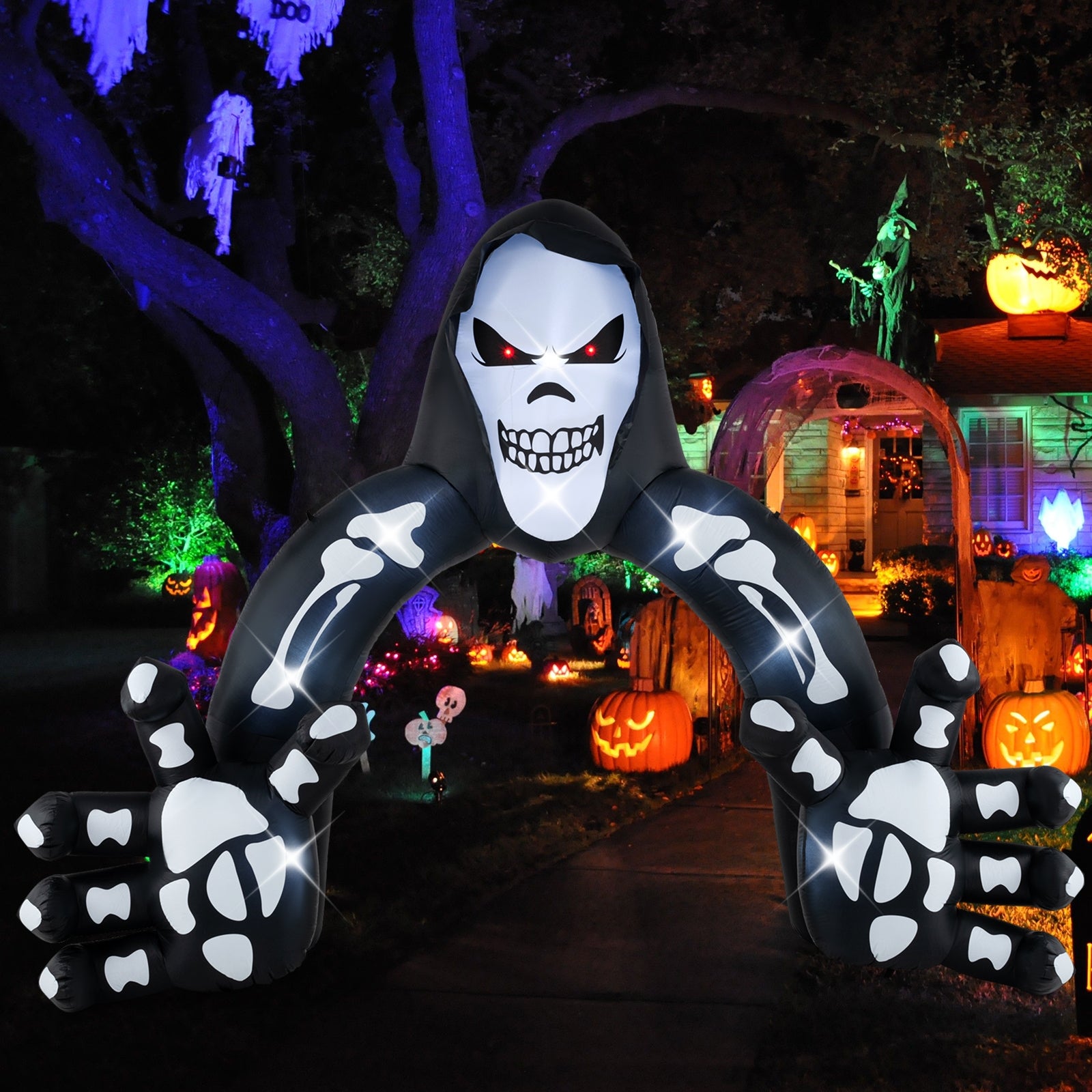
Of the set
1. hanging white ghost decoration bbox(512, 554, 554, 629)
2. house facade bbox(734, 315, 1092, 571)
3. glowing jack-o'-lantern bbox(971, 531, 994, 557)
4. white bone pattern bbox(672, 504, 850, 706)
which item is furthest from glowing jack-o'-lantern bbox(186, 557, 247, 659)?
white bone pattern bbox(672, 504, 850, 706)

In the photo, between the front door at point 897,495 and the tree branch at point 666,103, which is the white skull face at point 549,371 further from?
the front door at point 897,495

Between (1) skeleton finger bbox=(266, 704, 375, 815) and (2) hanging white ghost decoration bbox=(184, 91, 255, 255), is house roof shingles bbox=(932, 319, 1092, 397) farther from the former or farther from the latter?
(1) skeleton finger bbox=(266, 704, 375, 815)

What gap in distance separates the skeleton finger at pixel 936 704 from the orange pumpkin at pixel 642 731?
5.15m

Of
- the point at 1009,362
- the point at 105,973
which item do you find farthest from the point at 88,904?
the point at 1009,362

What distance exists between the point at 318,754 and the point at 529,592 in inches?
515

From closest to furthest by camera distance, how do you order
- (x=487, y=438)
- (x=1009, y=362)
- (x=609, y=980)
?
(x=487, y=438) → (x=609, y=980) → (x=1009, y=362)

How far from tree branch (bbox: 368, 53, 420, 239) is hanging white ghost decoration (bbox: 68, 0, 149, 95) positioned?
2.99 meters

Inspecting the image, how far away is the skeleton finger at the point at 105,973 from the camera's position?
11.0 feet

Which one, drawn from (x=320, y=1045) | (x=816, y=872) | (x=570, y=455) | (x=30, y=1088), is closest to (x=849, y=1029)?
(x=816, y=872)

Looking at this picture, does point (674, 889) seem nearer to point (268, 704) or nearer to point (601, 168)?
point (268, 704)

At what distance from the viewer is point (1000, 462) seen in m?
18.8

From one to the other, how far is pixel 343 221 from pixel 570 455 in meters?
11.0

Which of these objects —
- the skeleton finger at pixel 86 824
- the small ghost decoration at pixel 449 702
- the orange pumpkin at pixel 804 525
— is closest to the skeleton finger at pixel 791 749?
the skeleton finger at pixel 86 824

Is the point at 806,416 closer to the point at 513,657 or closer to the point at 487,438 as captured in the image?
the point at 487,438
